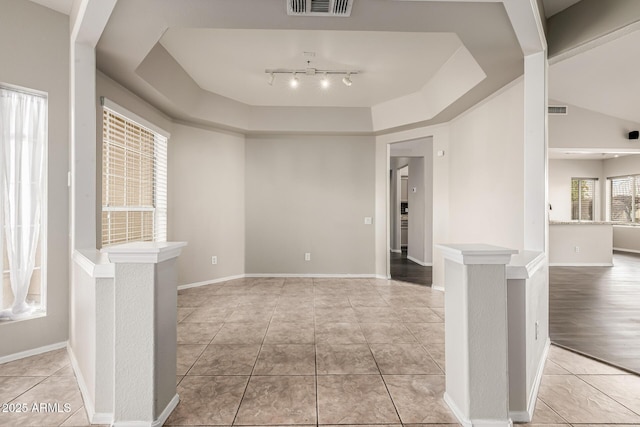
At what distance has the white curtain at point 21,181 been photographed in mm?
2371

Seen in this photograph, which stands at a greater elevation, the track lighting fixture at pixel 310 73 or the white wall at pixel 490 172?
the track lighting fixture at pixel 310 73

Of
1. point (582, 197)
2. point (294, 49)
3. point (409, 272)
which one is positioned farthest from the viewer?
point (582, 197)

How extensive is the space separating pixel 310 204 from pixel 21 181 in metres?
3.53

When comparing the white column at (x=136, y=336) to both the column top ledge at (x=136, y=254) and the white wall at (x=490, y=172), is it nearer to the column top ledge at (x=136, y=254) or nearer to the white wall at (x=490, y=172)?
the column top ledge at (x=136, y=254)

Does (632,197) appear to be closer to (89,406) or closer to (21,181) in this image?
(89,406)

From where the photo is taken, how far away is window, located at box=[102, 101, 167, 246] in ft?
9.88

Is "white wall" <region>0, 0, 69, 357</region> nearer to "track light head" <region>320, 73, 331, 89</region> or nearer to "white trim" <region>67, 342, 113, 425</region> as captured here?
"white trim" <region>67, 342, 113, 425</region>

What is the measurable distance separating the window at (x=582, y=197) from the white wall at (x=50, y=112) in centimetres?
1096

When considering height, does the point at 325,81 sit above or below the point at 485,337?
above

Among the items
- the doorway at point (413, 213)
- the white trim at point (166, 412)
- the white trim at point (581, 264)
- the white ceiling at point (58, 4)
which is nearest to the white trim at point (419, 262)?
the doorway at point (413, 213)

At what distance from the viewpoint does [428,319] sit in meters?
3.21

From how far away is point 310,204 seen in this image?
202 inches

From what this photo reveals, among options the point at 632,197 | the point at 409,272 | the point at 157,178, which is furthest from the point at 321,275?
the point at 632,197

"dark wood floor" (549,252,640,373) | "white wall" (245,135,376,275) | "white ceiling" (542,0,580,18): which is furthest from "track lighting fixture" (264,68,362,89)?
"dark wood floor" (549,252,640,373)
